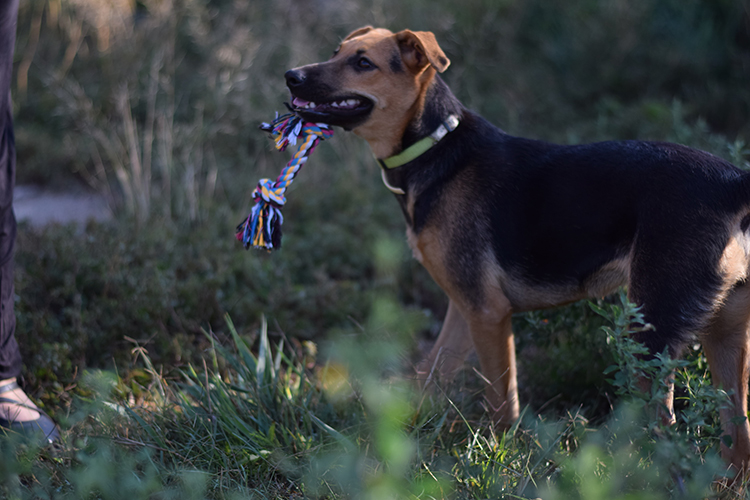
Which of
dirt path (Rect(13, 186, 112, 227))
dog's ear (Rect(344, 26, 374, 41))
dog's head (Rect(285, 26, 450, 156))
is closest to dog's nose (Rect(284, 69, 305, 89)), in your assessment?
dog's head (Rect(285, 26, 450, 156))

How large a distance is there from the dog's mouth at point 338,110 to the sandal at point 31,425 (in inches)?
76.5

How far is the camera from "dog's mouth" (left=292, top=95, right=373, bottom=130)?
9.49ft

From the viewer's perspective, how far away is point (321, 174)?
6.25 meters

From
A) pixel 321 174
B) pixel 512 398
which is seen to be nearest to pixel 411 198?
pixel 512 398

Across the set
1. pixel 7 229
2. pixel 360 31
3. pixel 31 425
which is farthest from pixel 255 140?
pixel 31 425

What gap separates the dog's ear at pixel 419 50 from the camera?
9.45 feet

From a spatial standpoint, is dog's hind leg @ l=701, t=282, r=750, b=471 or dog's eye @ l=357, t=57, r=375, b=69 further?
dog's eye @ l=357, t=57, r=375, b=69

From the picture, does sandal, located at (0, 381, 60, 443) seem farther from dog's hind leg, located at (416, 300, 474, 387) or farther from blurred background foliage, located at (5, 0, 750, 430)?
dog's hind leg, located at (416, 300, 474, 387)

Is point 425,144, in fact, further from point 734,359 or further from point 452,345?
point 734,359

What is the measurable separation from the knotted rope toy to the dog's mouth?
0.09 metres

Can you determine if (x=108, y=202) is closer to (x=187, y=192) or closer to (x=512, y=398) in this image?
(x=187, y=192)

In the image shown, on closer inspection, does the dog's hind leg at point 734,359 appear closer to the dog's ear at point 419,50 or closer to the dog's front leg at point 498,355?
the dog's front leg at point 498,355

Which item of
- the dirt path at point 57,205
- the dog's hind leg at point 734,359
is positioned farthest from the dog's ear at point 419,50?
the dirt path at point 57,205

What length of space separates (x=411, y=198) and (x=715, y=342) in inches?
59.9
